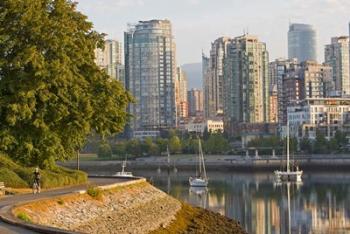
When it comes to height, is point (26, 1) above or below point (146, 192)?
above

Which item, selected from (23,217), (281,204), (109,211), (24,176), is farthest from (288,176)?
(23,217)

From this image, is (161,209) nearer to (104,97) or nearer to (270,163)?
(104,97)

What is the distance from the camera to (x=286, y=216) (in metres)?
67.4

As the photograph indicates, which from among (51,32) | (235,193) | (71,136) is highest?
(51,32)

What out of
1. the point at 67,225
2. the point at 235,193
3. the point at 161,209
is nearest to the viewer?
the point at 67,225

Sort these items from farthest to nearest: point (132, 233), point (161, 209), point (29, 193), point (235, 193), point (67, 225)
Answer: point (235, 193)
point (161, 209)
point (29, 193)
point (132, 233)
point (67, 225)

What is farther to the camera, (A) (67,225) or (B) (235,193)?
(B) (235,193)

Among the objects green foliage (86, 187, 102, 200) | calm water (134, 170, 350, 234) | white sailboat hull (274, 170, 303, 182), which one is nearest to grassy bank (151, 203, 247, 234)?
green foliage (86, 187, 102, 200)

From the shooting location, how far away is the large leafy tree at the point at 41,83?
40.9 meters

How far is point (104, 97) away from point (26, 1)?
926 cm

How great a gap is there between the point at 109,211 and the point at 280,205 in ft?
146

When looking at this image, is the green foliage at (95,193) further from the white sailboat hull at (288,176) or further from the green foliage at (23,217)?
the white sailboat hull at (288,176)

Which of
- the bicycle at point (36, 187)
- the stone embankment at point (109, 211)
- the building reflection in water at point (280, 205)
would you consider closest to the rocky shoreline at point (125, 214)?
Answer: the stone embankment at point (109, 211)

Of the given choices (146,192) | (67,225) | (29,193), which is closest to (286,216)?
(146,192)
